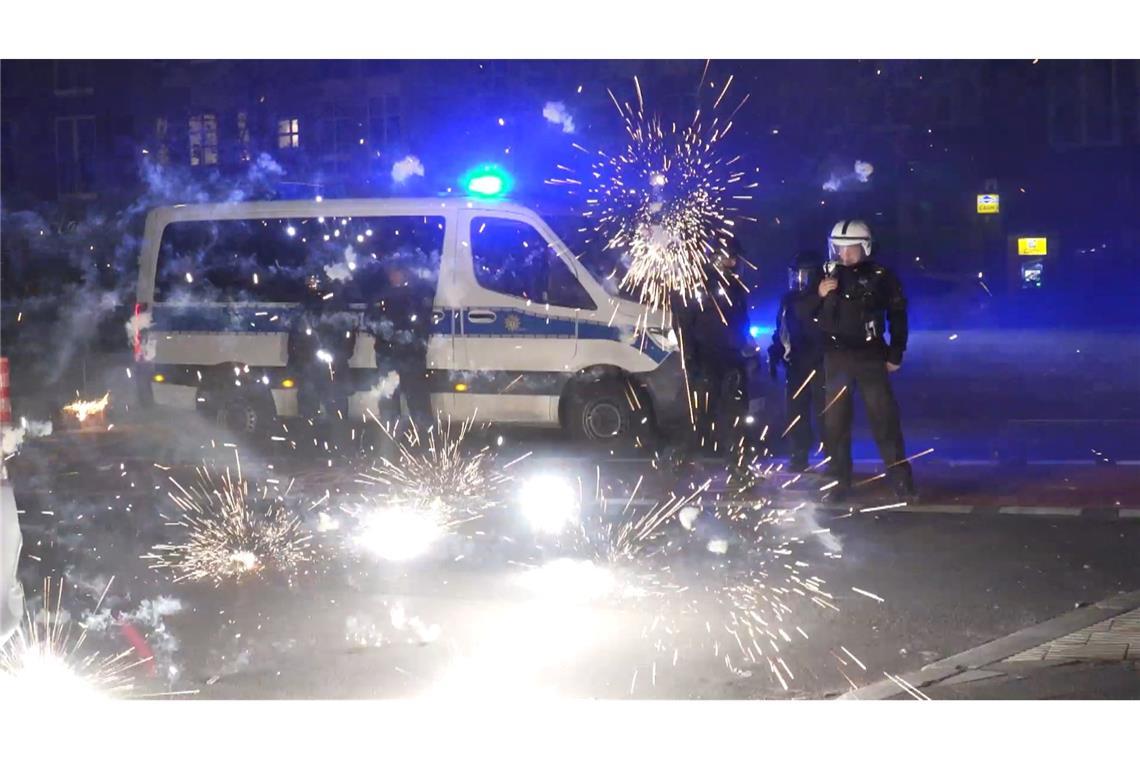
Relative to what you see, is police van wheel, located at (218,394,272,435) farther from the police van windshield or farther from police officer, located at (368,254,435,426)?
the police van windshield

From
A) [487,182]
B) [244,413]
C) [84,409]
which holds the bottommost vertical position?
[84,409]

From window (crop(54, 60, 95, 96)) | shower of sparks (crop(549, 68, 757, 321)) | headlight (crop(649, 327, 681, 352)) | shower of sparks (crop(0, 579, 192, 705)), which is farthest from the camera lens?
window (crop(54, 60, 95, 96))

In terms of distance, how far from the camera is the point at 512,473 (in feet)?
36.5

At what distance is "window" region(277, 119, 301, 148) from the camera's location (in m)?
31.7

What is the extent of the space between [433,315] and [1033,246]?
31.0 metres

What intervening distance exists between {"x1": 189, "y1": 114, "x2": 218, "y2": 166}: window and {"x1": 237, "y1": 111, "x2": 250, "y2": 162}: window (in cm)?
61

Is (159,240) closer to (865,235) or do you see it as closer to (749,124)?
(865,235)

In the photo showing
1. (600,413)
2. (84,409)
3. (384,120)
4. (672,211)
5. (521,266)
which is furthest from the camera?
(384,120)

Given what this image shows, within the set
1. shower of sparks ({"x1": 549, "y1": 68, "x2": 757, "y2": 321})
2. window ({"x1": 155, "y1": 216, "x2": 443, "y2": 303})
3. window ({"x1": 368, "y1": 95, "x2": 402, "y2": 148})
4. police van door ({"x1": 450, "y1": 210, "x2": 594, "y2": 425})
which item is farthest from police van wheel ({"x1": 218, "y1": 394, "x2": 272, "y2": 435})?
window ({"x1": 368, "y1": 95, "x2": 402, "y2": 148})

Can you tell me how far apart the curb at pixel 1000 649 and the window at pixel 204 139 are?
23631mm

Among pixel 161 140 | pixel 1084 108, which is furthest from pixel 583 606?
pixel 1084 108

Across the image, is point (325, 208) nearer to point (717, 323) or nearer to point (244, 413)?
point (244, 413)
